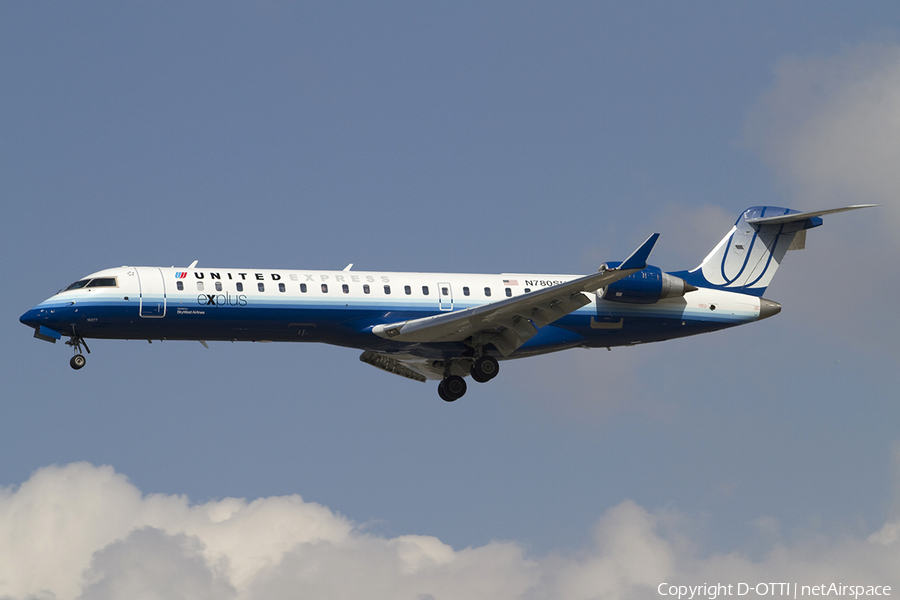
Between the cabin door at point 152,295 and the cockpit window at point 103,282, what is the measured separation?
693 millimetres

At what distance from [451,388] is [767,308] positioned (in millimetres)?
10020

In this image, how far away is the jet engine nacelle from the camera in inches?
1359

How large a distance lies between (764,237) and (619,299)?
6009 millimetres

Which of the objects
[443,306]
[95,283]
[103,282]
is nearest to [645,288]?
[443,306]

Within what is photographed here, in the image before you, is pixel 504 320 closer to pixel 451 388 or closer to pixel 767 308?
pixel 451 388

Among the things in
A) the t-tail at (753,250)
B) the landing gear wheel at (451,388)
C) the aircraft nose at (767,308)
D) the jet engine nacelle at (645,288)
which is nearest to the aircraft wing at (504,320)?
the landing gear wheel at (451,388)

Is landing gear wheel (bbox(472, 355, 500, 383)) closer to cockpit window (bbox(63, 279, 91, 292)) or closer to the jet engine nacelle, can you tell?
the jet engine nacelle

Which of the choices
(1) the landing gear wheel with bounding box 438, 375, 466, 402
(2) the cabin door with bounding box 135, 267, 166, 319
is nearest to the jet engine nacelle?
(1) the landing gear wheel with bounding box 438, 375, 466, 402

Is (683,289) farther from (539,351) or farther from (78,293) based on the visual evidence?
(78,293)

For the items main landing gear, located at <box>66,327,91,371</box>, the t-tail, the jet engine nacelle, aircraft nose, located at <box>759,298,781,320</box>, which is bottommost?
main landing gear, located at <box>66,327,91,371</box>

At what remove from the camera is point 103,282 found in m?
31.7

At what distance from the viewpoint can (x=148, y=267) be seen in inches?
1271

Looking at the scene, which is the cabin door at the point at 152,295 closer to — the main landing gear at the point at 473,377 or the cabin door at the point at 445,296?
the cabin door at the point at 445,296

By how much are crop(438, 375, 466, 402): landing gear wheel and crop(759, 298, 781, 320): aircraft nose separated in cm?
939
